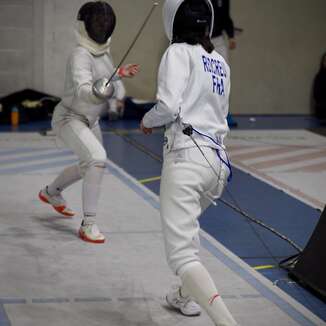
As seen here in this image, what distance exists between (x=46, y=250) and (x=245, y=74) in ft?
22.6

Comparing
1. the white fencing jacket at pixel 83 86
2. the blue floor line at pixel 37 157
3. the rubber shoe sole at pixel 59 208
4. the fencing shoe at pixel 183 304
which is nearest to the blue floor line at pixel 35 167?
the blue floor line at pixel 37 157

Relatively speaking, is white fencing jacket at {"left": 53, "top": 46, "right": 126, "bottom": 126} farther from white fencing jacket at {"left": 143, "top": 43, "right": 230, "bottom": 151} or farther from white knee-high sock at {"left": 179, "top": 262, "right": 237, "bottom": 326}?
white knee-high sock at {"left": 179, "top": 262, "right": 237, "bottom": 326}

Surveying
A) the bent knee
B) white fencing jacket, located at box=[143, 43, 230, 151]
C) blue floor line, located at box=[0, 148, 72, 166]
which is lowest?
blue floor line, located at box=[0, 148, 72, 166]

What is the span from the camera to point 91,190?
5.51 meters

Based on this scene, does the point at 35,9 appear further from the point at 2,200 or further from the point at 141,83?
the point at 2,200

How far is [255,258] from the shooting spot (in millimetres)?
5387

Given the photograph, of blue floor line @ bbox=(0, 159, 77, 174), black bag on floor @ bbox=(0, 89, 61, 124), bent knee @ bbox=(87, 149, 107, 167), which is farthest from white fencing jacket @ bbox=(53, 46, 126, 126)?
black bag on floor @ bbox=(0, 89, 61, 124)

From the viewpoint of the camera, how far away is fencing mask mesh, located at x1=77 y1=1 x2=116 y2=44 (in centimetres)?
541

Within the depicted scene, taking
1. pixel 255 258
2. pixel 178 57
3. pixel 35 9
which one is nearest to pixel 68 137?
pixel 255 258

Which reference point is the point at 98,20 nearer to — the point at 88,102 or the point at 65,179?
the point at 88,102

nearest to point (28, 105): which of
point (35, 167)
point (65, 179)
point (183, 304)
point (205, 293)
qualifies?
point (35, 167)

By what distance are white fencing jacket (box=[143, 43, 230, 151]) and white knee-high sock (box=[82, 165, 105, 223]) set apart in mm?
1550

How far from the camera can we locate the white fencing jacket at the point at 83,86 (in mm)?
5289

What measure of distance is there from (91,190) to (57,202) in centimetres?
64
